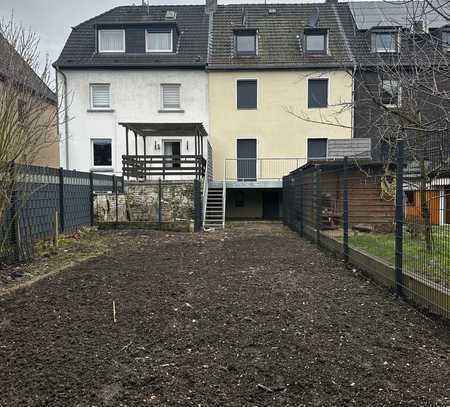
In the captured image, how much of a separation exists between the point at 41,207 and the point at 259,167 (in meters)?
13.6

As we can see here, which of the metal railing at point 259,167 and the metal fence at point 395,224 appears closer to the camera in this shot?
the metal fence at point 395,224

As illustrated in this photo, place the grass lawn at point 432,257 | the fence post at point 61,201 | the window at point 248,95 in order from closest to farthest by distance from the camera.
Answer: the grass lawn at point 432,257
the fence post at point 61,201
the window at point 248,95

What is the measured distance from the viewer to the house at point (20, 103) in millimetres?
6082

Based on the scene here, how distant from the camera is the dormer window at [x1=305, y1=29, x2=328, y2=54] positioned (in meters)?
21.2

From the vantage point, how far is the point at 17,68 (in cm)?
636

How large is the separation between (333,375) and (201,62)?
1916cm

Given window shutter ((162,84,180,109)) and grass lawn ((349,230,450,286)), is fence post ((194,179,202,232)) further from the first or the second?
grass lawn ((349,230,450,286))

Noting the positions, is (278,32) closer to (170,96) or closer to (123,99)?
(170,96)

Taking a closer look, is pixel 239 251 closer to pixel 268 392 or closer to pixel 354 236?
pixel 354 236

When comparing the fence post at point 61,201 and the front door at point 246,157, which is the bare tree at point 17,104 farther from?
the front door at point 246,157

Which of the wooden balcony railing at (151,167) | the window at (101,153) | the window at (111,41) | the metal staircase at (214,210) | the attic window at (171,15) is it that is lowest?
the metal staircase at (214,210)

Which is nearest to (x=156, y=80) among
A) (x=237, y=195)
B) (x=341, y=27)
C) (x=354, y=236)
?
(x=237, y=195)

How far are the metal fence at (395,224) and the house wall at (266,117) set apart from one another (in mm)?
11389

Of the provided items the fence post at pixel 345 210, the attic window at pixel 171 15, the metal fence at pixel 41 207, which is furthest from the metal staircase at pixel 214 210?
the attic window at pixel 171 15
